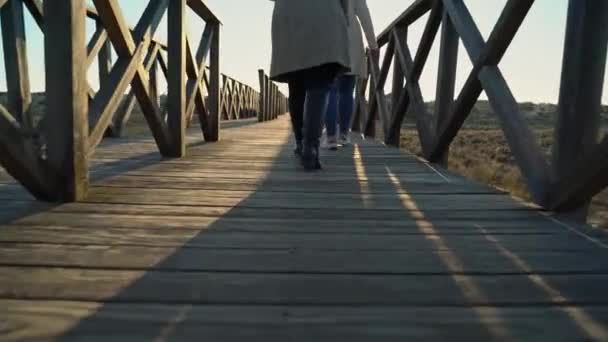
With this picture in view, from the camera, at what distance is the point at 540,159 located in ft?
5.62

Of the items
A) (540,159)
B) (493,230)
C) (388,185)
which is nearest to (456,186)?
(388,185)

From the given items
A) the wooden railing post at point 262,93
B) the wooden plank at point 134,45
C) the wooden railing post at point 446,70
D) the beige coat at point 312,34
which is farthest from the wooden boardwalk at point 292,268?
the wooden railing post at point 262,93

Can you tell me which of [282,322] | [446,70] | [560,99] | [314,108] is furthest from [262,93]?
[282,322]

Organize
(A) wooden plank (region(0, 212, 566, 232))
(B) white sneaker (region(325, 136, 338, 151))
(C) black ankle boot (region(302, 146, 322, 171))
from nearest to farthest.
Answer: (A) wooden plank (region(0, 212, 566, 232)), (C) black ankle boot (region(302, 146, 322, 171)), (B) white sneaker (region(325, 136, 338, 151))

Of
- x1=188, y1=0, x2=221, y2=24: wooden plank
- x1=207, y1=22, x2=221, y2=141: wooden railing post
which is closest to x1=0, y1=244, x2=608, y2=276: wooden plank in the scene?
x1=188, y1=0, x2=221, y2=24: wooden plank

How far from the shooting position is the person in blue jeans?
10.9ft

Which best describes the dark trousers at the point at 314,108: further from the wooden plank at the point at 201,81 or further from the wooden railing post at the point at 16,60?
the wooden railing post at the point at 16,60

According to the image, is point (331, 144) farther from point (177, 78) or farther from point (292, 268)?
point (292, 268)

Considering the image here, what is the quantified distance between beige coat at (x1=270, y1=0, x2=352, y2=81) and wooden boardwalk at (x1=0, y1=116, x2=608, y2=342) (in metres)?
0.92

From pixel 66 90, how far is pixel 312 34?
1387mm

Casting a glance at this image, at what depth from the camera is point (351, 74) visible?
375 cm

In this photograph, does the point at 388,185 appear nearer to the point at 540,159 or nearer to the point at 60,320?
the point at 540,159

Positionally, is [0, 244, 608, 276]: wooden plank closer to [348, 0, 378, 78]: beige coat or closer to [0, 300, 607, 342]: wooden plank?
[0, 300, 607, 342]: wooden plank

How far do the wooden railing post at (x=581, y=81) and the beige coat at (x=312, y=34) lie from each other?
4.15ft
